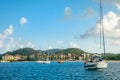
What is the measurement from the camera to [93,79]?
6469cm

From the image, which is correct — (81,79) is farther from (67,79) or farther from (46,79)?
(46,79)

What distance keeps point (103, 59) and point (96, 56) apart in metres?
7.15

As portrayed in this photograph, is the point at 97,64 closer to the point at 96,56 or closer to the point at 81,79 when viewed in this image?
the point at 96,56

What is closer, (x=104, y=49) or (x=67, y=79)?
(x=67, y=79)

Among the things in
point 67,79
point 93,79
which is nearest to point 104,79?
point 93,79

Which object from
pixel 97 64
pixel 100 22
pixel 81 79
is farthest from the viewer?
pixel 100 22

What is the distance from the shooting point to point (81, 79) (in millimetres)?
66000

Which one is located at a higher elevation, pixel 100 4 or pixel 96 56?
pixel 100 4

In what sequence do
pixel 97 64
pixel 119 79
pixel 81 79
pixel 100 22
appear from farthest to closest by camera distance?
pixel 100 22, pixel 97 64, pixel 81 79, pixel 119 79

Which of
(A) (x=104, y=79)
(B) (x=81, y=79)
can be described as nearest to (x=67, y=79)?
(B) (x=81, y=79)

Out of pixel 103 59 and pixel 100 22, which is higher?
pixel 100 22

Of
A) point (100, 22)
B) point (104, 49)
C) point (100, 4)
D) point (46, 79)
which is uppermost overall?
point (100, 4)

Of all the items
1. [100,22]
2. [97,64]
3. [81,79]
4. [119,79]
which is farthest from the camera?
[100,22]

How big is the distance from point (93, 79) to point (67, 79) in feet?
20.3
